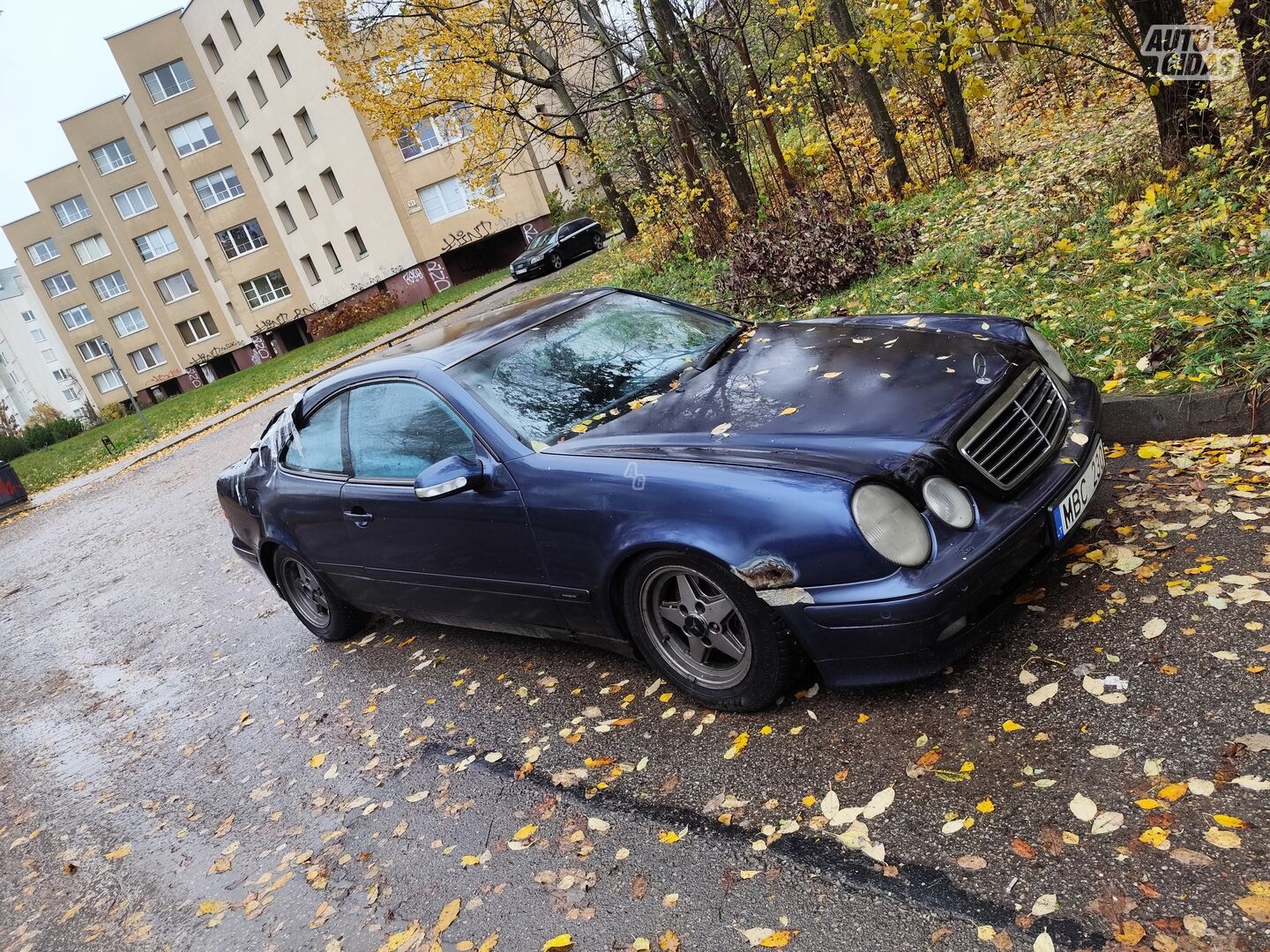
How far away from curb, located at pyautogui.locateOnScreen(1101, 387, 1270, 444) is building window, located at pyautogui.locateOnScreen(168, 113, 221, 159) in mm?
44758

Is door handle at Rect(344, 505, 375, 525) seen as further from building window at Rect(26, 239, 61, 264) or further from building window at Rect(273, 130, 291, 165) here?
building window at Rect(26, 239, 61, 264)

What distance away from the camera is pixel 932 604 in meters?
2.79

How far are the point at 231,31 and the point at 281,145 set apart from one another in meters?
4.76

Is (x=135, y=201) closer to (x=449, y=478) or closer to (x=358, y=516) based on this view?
(x=358, y=516)

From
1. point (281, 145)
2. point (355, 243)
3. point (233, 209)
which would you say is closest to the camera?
point (355, 243)

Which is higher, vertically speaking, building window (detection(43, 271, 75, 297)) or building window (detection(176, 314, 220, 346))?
building window (detection(43, 271, 75, 297))

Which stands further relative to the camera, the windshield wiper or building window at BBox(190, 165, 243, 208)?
building window at BBox(190, 165, 243, 208)

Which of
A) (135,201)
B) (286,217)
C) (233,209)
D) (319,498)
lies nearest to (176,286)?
(135,201)

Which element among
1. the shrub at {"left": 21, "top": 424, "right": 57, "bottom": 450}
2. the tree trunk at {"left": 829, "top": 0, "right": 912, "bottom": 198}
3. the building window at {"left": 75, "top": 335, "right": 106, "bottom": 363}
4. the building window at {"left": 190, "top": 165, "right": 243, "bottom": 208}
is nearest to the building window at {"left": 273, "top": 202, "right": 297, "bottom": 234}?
the building window at {"left": 190, "top": 165, "right": 243, "bottom": 208}

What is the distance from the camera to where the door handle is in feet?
14.5

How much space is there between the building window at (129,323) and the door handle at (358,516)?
5828cm

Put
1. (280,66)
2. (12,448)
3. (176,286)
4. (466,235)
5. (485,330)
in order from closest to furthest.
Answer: (485,330) < (466,235) < (280,66) < (12,448) < (176,286)

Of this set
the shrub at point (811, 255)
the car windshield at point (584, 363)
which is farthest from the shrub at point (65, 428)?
the car windshield at point (584, 363)

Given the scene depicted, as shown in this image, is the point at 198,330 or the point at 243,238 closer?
the point at 243,238
